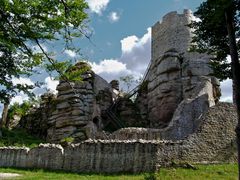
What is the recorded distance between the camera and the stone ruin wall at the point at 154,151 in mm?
16797

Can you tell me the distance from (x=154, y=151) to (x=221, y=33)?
20.7 ft

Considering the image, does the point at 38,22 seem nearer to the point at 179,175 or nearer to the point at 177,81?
the point at 179,175

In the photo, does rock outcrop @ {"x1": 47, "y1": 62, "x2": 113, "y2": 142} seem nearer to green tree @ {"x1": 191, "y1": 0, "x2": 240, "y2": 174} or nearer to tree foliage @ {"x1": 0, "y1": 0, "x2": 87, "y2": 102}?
green tree @ {"x1": 191, "y1": 0, "x2": 240, "y2": 174}

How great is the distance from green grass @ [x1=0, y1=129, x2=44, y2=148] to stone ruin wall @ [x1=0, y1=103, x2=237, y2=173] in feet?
27.5

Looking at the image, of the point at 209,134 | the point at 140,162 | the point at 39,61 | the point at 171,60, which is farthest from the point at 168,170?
the point at 171,60

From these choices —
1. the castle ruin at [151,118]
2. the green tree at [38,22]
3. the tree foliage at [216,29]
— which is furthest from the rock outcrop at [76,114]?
the green tree at [38,22]

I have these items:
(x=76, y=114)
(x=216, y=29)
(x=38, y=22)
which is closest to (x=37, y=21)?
(x=38, y=22)

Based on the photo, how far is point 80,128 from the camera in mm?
28375

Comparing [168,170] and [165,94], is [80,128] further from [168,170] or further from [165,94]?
[168,170]

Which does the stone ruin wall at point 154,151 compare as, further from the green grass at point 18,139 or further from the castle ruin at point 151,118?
the green grass at point 18,139

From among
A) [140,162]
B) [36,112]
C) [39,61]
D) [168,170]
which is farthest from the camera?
[36,112]

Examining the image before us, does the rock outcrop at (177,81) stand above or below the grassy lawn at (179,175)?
above

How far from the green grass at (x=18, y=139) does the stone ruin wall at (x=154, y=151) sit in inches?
330

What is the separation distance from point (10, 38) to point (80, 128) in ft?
67.2
